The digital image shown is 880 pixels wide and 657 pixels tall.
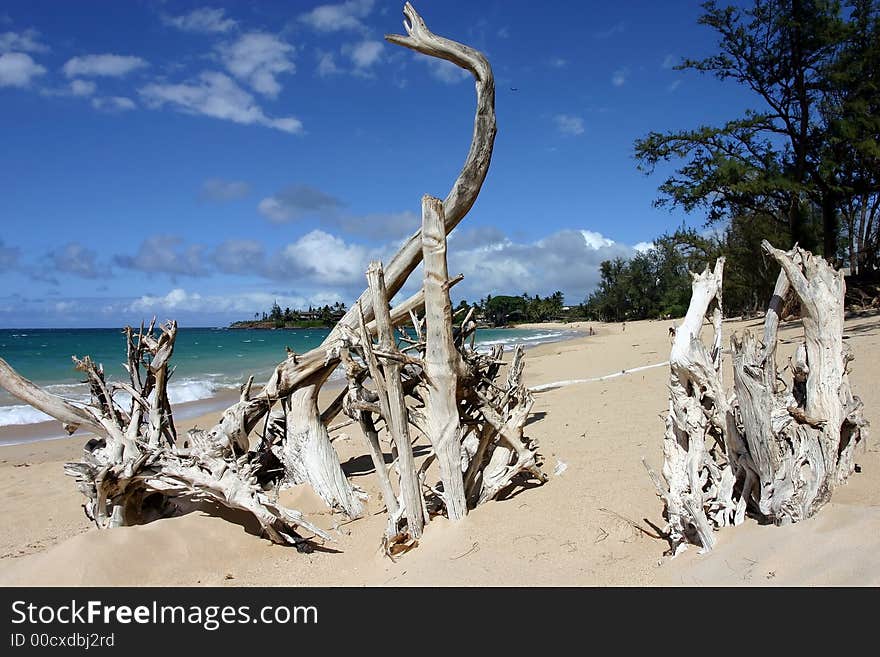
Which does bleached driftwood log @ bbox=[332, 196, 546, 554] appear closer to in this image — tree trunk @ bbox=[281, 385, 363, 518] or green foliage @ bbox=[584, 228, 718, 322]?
tree trunk @ bbox=[281, 385, 363, 518]

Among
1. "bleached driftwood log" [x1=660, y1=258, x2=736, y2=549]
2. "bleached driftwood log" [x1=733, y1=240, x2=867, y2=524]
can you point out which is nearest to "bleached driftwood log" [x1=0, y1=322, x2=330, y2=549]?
"bleached driftwood log" [x1=660, y1=258, x2=736, y2=549]

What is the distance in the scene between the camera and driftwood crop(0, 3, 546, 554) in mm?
4309

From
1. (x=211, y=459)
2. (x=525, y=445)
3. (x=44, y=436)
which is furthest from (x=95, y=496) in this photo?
(x=44, y=436)

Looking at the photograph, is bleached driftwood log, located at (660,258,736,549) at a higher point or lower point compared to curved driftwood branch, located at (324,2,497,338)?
lower

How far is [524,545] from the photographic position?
3.99 m

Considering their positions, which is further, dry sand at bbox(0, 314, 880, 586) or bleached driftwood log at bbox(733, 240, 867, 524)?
bleached driftwood log at bbox(733, 240, 867, 524)

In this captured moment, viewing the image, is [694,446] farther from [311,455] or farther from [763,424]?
[311,455]

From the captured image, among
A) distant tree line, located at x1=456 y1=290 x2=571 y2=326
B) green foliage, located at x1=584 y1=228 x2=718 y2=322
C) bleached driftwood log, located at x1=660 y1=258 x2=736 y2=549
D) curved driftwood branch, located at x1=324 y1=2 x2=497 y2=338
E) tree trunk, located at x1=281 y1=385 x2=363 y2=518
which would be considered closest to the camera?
bleached driftwood log, located at x1=660 y1=258 x2=736 y2=549

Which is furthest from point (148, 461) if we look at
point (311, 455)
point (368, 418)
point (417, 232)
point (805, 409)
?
point (805, 409)

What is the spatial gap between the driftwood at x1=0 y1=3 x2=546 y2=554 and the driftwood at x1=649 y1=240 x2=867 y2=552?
1562 millimetres

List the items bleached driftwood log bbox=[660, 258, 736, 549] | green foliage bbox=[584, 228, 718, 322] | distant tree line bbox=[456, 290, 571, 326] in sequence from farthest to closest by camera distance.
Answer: distant tree line bbox=[456, 290, 571, 326] → green foliage bbox=[584, 228, 718, 322] → bleached driftwood log bbox=[660, 258, 736, 549]

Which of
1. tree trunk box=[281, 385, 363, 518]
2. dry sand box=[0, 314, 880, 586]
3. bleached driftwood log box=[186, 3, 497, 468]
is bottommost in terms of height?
dry sand box=[0, 314, 880, 586]
